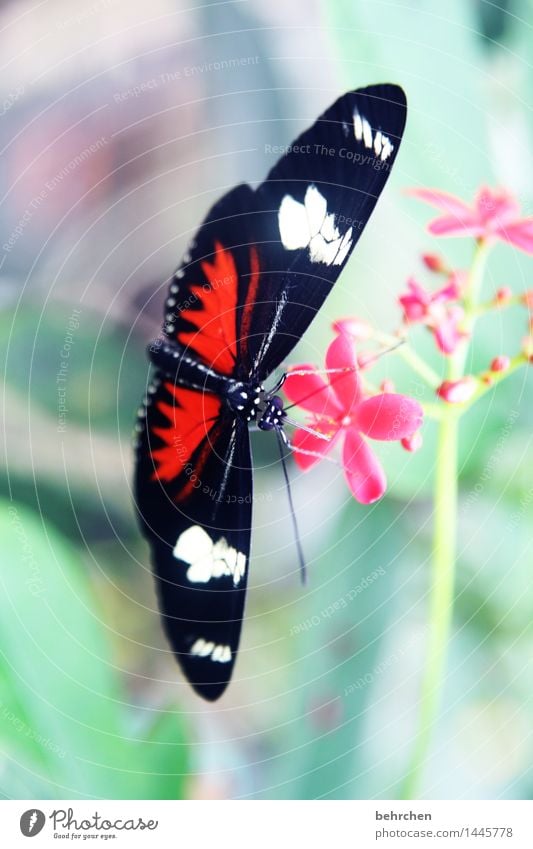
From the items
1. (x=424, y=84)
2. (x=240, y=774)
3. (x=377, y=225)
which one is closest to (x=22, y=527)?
(x=240, y=774)

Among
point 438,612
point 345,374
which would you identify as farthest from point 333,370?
point 438,612

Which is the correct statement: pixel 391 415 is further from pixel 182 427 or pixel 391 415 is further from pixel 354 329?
pixel 182 427

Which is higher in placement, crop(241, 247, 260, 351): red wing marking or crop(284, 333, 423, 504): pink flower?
crop(241, 247, 260, 351): red wing marking

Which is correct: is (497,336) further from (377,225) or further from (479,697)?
(479,697)

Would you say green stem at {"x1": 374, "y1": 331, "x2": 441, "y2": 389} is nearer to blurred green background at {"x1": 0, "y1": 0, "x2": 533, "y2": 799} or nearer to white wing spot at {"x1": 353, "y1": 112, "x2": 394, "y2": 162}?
blurred green background at {"x1": 0, "y1": 0, "x2": 533, "y2": 799}
